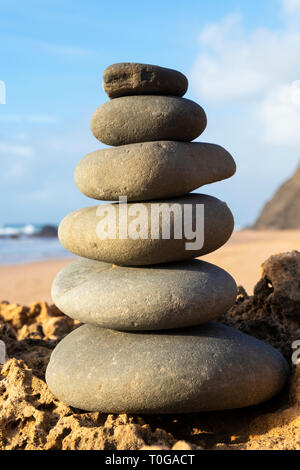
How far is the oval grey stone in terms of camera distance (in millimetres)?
4195

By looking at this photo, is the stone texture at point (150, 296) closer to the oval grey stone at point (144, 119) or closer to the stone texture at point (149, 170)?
the stone texture at point (149, 170)

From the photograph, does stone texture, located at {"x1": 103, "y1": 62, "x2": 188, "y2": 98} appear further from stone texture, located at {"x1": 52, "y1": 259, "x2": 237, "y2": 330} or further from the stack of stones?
stone texture, located at {"x1": 52, "y1": 259, "x2": 237, "y2": 330}

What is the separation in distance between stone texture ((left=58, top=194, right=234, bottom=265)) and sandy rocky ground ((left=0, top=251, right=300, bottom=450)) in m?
1.32

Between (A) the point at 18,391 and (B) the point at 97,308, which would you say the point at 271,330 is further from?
(A) the point at 18,391

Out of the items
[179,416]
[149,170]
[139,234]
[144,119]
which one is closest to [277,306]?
[179,416]

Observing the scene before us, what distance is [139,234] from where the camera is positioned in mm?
3967

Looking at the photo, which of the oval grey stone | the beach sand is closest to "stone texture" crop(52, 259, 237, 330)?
the oval grey stone

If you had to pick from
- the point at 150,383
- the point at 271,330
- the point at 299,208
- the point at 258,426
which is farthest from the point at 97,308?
the point at 299,208

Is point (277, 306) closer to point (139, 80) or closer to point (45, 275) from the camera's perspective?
point (139, 80)

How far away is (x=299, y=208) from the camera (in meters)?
48.7

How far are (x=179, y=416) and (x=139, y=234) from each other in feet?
5.49

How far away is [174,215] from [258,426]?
1.90m

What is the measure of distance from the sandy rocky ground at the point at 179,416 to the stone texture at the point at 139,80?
2391 millimetres
